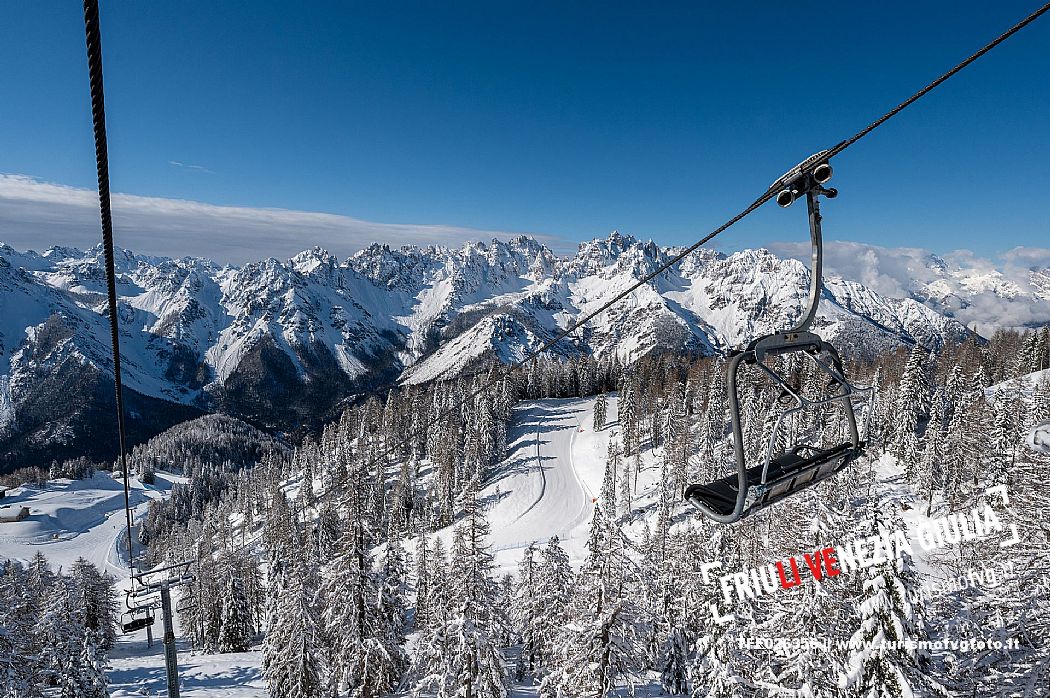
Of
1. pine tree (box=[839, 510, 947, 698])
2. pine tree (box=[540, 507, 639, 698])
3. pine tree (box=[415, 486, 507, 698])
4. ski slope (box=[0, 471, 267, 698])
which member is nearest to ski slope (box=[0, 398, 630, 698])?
ski slope (box=[0, 471, 267, 698])

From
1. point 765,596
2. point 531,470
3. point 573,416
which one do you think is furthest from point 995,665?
point 573,416

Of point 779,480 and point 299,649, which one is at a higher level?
point 779,480

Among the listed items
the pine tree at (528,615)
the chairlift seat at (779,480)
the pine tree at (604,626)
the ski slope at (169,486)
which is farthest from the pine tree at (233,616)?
the chairlift seat at (779,480)

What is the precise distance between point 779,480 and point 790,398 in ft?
4.34

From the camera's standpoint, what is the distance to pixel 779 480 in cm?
595

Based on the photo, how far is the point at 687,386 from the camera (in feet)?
362

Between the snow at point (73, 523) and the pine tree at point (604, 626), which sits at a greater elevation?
the pine tree at point (604, 626)

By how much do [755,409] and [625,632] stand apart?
64.6 m

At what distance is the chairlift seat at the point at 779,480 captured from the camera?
20.0 feet

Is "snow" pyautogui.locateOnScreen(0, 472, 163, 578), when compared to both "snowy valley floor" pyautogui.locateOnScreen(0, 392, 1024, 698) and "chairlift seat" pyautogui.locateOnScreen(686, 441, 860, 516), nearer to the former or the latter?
"snowy valley floor" pyautogui.locateOnScreen(0, 392, 1024, 698)

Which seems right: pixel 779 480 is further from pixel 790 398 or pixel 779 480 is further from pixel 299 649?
pixel 299 649

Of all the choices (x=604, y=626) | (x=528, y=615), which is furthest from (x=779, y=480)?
(x=528, y=615)

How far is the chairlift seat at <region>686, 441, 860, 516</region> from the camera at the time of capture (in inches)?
240

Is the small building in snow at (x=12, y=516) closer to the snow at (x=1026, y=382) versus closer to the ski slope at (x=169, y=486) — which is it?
the ski slope at (x=169, y=486)
